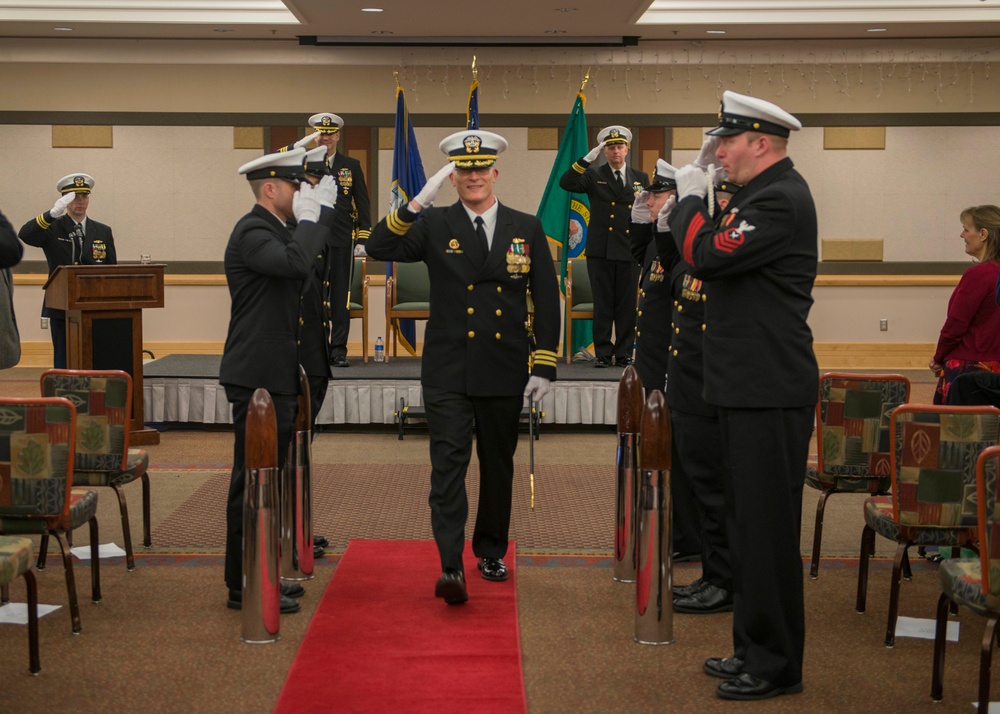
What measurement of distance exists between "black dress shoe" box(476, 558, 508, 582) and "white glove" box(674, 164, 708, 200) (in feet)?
5.84

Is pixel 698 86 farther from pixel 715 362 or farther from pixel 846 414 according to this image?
pixel 715 362

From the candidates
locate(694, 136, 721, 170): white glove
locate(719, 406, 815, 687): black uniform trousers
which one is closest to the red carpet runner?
locate(719, 406, 815, 687): black uniform trousers

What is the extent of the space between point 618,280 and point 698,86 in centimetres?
385

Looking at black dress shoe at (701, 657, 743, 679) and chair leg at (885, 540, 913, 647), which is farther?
chair leg at (885, 540, 913, 647)

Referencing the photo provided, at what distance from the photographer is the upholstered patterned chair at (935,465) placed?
3.82 m

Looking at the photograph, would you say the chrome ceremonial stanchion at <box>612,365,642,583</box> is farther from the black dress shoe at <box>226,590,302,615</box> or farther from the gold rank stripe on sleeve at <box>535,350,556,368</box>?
the black dress shoe at <box>226,590,302,615</box>

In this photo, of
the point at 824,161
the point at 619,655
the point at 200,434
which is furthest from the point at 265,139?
the point at 619,655

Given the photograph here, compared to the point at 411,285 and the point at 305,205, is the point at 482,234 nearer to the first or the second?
the point at 305,205

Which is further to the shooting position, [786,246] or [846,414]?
[846,414]

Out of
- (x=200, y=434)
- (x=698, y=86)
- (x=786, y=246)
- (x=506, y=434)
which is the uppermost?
(x=698, y=86)

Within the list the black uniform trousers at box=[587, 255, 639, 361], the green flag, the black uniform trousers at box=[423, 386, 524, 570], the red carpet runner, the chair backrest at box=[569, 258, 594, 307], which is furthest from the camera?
the chair backrest at box=[569, 258, 594, 307]

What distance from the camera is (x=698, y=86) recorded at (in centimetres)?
1174

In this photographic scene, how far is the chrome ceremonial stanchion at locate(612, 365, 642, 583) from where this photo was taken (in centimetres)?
450

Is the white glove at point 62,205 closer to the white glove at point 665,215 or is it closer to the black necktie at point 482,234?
the black necktie at point 482,234
